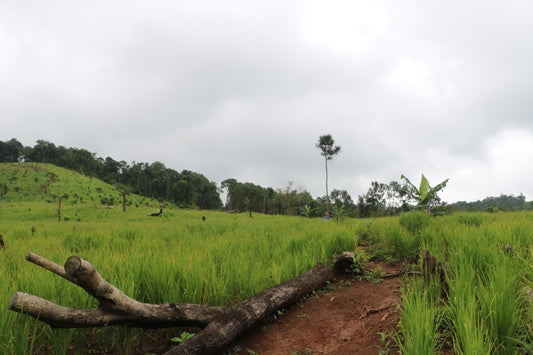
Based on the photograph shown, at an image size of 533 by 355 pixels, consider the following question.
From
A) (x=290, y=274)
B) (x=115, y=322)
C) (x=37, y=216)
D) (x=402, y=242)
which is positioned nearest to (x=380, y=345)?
(x=290, y=274)

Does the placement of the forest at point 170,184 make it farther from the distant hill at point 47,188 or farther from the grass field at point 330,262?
the grass field at point 330,262

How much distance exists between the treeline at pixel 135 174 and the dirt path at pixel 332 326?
7585cm

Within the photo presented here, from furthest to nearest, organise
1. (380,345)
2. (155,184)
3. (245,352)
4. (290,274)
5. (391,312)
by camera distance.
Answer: (155,184)
(290,274)
(391,312)
(245,352)
(380,345)

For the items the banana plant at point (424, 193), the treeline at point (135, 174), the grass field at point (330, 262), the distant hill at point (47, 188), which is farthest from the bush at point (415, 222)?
the treeline at point (135, 174)

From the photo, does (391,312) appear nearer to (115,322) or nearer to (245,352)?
(245,352)

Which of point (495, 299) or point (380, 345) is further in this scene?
point (380, 345)

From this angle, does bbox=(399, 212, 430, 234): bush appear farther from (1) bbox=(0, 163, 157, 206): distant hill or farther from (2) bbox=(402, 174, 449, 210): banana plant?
(1) bbox=(0, 163, 157, 206): distant hill

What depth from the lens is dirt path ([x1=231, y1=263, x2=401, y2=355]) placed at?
2.52m

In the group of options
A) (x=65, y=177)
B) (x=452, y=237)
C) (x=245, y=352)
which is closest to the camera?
(x=245, y=352)

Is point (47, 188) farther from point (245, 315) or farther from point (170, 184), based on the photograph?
point (245, 315)

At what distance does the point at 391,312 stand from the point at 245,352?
5.15 ft

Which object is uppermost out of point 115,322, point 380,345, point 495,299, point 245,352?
point 495,299

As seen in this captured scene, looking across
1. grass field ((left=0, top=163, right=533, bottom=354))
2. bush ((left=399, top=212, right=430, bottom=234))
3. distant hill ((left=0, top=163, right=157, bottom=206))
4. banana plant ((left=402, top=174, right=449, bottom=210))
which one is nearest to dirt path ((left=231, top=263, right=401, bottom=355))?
grass field ((left=0, top=163, right=533, bottom=354))

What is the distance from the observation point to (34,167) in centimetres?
6178
